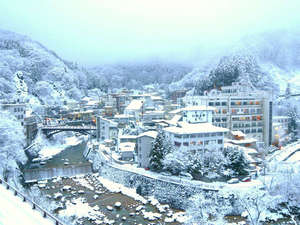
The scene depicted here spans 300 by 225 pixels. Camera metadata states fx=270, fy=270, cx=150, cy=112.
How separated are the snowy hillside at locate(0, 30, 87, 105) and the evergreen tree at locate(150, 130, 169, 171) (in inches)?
1801

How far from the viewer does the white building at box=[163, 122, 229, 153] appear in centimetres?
2447

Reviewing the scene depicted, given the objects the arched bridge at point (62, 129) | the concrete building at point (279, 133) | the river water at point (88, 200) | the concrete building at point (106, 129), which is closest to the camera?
the river water at point (88, 200)

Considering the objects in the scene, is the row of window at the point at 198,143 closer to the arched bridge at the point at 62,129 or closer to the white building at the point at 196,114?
the white building at the point at 196,114

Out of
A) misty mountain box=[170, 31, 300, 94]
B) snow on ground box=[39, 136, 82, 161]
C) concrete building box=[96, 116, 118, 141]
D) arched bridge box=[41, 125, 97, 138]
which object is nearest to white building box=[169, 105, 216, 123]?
concrete building box=[96, 116, 118, 141]

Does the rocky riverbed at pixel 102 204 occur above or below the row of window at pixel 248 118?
below

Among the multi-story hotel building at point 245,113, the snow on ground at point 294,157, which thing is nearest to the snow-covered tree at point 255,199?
the snow on ground at point 294,157

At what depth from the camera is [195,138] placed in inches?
976

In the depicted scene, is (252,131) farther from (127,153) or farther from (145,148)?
(127,153)

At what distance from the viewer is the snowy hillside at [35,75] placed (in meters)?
67.6

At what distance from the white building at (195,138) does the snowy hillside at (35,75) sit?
151 ft

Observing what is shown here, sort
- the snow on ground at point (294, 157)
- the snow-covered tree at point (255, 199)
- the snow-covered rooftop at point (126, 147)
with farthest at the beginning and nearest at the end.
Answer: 1. the snow-covered rooftop at point (126, 147)
2. the snow on ground at point (294, 157)
3. the snow-covered tree at point (255, 199)

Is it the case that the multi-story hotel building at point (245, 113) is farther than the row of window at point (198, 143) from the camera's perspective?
Yes

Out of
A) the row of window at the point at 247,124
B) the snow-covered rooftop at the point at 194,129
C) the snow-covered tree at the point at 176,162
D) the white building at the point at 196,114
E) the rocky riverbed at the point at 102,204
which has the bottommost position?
the rocky riverbed at the point at 102,204

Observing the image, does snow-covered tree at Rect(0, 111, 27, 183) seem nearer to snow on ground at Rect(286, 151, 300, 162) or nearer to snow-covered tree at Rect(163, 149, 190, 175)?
snow-covered tree at Rect(163, 149, 190, 175)
